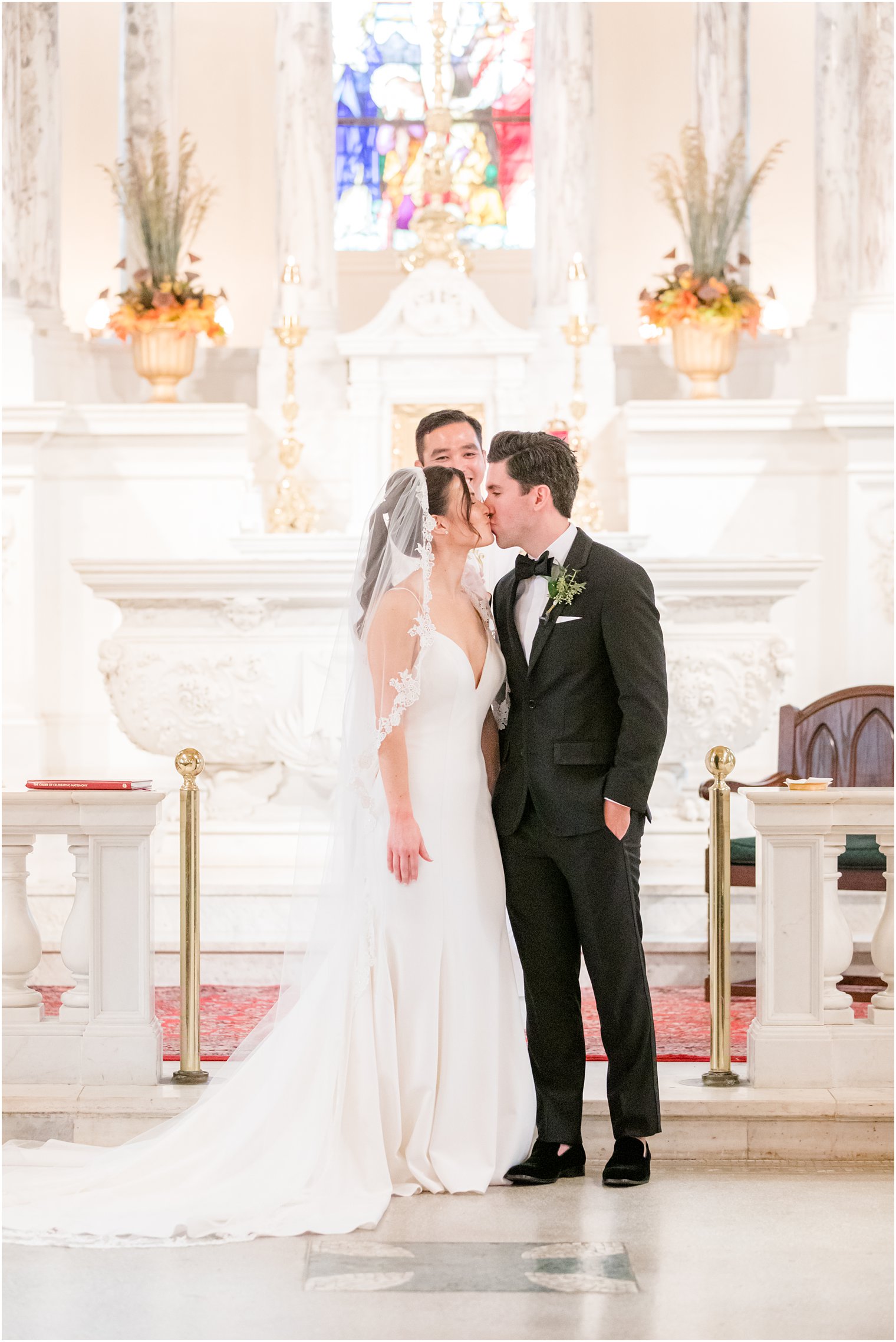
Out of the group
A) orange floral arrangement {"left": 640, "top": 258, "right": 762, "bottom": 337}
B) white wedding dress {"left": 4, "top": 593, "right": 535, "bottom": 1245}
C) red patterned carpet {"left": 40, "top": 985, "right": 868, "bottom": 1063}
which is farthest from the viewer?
orange floral arrangement {"left": 640, "top": 258, "right": 762, "bottom": 337}

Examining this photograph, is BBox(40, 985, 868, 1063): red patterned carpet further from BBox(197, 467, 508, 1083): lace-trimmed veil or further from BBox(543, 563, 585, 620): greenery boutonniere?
BBox(543, 563, 585, 620): greenery boutonniere

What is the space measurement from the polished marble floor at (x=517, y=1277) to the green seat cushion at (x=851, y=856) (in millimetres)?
1647

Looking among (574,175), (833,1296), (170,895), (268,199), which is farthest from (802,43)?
(833,1296)

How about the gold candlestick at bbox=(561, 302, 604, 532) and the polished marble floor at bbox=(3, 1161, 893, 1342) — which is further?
the gold candlestick at bbox=(561, 302, 604, 532)

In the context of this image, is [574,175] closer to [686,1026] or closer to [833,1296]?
[686,1026]

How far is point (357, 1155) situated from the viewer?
3744mm

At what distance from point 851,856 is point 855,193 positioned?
5626mm

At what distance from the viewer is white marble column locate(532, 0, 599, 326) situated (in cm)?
962

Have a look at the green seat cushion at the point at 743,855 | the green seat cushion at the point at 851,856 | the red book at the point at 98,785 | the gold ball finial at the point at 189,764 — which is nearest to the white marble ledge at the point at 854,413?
the green seat cushion at the point at 851,856

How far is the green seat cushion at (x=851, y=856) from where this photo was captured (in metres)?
5.30

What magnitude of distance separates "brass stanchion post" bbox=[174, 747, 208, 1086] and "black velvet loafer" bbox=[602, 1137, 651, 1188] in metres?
1.15

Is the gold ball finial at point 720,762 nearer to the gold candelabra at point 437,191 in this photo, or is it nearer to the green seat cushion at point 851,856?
the green seat cushion at point 851,856

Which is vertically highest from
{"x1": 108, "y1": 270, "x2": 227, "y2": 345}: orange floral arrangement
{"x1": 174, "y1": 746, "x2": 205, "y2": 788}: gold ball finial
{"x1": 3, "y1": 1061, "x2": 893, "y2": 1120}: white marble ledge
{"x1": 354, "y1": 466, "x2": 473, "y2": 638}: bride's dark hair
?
{"x1": 108, "y1": 270, "x2": 227, "y2": 345}: orange floral arrangement

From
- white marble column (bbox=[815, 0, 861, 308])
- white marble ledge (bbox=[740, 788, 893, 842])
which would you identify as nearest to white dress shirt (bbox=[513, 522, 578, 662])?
white marble ledge (bbox=[740, 788, 893, 842])
